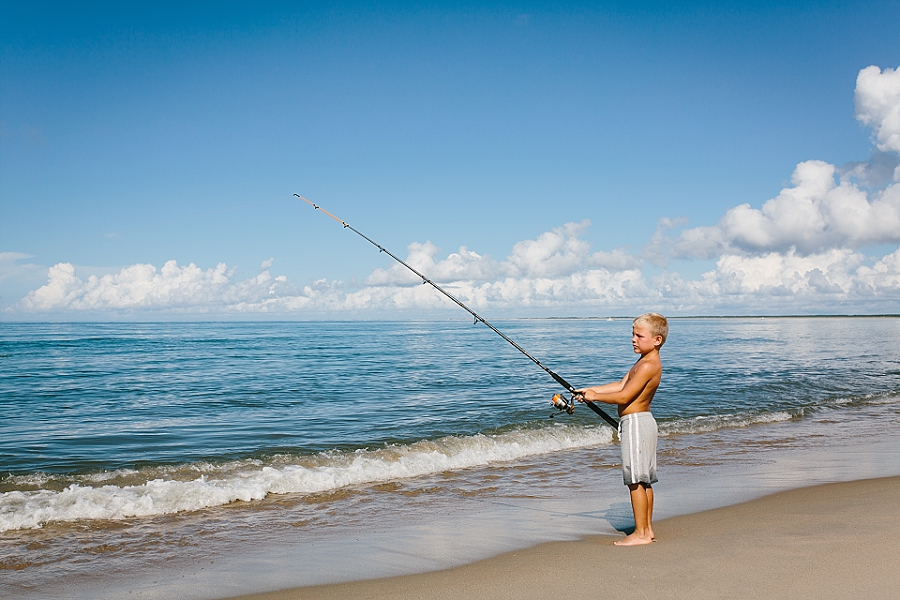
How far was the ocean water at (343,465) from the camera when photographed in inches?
202

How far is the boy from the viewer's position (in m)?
4.46

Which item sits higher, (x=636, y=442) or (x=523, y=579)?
(x=636, y=442)

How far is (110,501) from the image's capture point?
6.72 metres

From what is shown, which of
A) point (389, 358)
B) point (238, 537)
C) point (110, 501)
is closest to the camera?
point (238, 537)

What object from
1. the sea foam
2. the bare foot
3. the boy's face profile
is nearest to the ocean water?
the sea foam

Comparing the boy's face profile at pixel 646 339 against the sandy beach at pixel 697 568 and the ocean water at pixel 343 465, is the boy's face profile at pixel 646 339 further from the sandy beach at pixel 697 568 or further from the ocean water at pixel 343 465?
the ocean water at pixel 343 465

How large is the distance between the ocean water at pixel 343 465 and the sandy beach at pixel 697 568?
0.36 meters

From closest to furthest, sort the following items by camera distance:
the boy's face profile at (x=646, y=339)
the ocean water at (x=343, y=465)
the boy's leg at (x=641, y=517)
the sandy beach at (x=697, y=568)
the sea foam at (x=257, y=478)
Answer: the sandy beach at (x=697, y=568) < the boy's face profile at (x=646, y=339) < the boy's leg at (x=641, y=517) < the ocean water at (x=343, y=465) < the sea foam at (x=257, y=478)

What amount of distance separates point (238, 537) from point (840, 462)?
7.49 metres

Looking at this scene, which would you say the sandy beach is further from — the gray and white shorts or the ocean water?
the gray and white shorts

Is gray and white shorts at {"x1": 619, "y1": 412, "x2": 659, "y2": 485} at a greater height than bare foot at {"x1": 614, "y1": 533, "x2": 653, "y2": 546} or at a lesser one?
greater

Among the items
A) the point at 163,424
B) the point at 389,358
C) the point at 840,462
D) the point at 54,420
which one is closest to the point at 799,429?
the point at 840,462

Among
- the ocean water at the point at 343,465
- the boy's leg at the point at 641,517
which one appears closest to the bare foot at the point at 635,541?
the boy's leg at the point at 641,517

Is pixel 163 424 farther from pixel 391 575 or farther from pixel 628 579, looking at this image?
pixel 628 579
